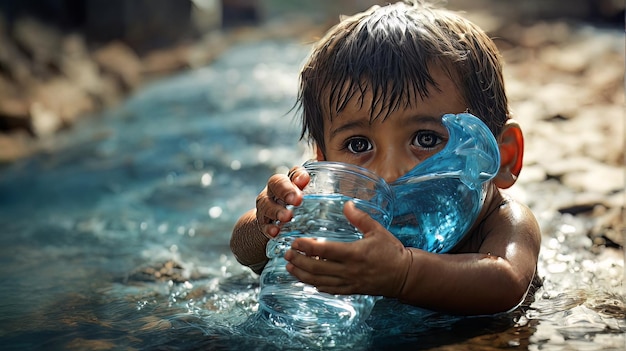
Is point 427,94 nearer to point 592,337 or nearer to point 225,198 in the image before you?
point 592,337

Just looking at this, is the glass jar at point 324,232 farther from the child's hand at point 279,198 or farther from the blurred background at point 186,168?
the blurred background at point 186,168

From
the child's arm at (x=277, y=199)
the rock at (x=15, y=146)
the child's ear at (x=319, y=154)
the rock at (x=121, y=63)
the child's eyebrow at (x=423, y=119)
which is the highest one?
the rock at (x=121, y=63)

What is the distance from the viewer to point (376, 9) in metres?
3.08

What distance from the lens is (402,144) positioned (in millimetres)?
2588

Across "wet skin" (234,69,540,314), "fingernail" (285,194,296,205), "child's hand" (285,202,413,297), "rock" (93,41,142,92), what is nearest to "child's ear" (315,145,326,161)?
"wet skin" (234,69,540,314)

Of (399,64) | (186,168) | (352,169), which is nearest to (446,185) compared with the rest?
(352,169)

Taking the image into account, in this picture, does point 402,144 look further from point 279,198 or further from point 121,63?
point 121,63

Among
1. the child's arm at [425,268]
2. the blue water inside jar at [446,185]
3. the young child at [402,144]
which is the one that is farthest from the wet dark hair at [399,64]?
the child's arm at [425,268]

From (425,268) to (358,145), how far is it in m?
0.62

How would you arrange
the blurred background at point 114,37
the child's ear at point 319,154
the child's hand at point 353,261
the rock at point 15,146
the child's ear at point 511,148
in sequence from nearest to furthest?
the child's hand at point 353,261 < the child's ear at point 511,148 < the child's ear at point 319,154 < the rock at point 15,146 < the blurred background at point 114,37

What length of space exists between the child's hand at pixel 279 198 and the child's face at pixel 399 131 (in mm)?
288

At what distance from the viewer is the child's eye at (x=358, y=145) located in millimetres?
2682

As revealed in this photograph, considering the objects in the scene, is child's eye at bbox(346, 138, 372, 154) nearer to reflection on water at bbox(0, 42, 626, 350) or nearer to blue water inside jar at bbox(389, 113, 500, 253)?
blue water inside jar at bbox(389, 113, 500, 253)

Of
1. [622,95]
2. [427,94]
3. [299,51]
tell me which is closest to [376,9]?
[427,94]
